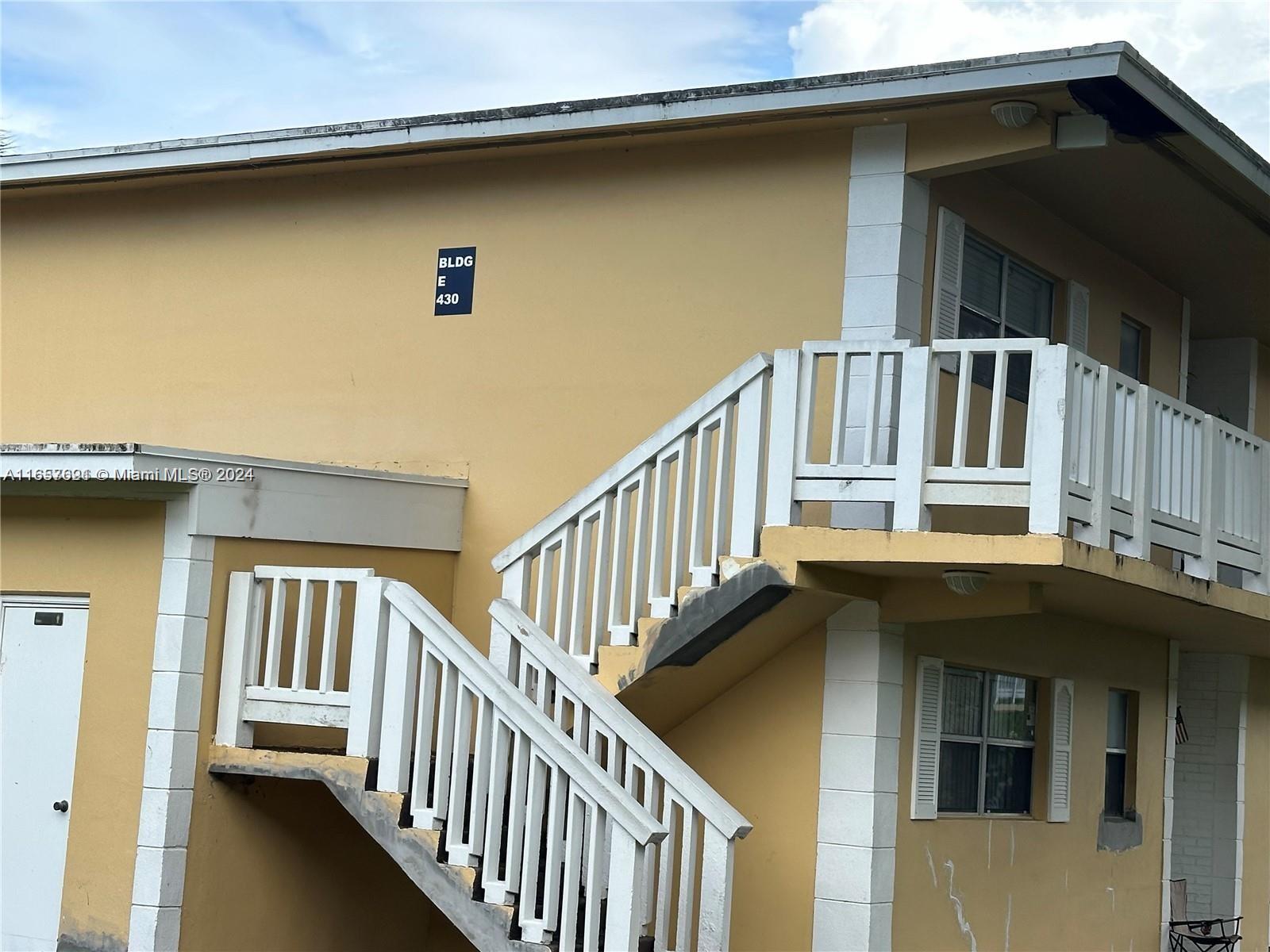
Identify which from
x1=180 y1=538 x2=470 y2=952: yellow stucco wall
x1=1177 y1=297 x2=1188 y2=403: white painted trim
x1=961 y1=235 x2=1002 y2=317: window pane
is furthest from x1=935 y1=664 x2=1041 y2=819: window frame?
x1=1177 y1=297 x2=1188 y2=403: white painted trim

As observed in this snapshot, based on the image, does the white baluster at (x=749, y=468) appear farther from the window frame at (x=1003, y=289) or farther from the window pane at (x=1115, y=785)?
the window pane at (x=1115, y=785)

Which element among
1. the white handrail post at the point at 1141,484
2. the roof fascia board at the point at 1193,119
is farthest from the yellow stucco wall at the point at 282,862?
the roof fascia board at the point at 1193,119

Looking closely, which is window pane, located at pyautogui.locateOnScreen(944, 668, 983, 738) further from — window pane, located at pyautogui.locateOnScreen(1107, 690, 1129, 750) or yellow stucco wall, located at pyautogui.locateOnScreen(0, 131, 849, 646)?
yellow stucco wall, located at pyautogui.locateOnScreen(0, 131, 849, 646)

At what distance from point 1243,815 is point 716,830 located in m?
8.63

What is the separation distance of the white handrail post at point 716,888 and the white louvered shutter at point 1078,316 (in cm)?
551

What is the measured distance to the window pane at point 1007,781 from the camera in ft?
36.5

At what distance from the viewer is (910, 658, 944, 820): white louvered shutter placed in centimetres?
985

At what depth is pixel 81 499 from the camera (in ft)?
30.9

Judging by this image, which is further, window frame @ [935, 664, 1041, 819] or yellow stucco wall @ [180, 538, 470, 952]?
window frame @ [935, 664, 1041, 819]

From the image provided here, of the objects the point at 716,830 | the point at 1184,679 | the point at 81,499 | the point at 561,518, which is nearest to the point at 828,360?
the point at 561,518

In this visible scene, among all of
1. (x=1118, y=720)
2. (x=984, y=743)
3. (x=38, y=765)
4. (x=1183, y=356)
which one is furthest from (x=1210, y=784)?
(x=38, y=765)

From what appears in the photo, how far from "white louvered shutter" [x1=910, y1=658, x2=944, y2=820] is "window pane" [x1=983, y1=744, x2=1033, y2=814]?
1.03 metres

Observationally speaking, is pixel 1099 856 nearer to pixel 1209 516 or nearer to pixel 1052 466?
pixel 1209 516

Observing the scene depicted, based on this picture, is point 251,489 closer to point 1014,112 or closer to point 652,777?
point 652,777
